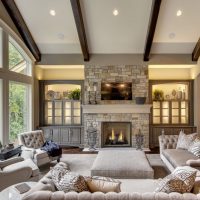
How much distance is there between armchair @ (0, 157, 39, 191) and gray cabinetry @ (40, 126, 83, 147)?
435 cm

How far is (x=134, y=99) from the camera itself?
9211 millimetres

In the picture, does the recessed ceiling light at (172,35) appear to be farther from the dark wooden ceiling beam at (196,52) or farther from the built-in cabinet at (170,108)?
the built-in cabinet at (170,108)

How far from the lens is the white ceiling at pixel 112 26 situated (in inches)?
275

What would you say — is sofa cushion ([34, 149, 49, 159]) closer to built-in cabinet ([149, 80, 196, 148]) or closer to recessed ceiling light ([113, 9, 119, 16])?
recessed ceiling light ([113, 9, 119, 16])

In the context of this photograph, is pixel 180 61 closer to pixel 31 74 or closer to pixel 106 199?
pixel 31 74

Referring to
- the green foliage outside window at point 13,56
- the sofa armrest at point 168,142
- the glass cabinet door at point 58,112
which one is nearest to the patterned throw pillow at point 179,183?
the sofa armrest at point 168,142

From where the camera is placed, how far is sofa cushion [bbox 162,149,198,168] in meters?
5.06

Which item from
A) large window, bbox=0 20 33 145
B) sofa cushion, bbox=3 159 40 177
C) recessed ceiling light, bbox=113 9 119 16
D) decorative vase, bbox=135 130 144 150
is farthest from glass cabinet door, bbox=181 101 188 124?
sofa cushion, bbox=3 159 40 177

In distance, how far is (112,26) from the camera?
780 cm

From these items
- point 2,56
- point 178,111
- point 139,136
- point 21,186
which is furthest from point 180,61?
point 21,186

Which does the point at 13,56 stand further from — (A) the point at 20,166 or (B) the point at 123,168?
(B) the point at 123,168

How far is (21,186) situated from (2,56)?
449 cm

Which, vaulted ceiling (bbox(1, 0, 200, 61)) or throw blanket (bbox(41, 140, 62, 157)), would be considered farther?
vaulted ceiling (bbox(1, 0, 200, 61))

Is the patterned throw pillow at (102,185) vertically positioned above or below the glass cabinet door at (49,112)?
below
